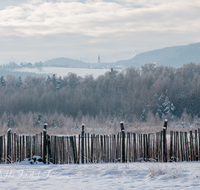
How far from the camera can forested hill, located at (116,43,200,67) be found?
3916 inches

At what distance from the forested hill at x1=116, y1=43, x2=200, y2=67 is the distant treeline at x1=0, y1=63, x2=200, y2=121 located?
52566 millimetres

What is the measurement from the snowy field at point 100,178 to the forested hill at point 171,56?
312ft

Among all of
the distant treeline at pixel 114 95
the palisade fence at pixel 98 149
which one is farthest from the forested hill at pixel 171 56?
the palisade fence at pixel 98 149

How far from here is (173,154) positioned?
7.46 m

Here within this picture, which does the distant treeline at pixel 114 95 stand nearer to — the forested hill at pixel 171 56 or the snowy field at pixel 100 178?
the snowy field at pixel 100 178

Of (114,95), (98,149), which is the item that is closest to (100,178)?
(98,149)

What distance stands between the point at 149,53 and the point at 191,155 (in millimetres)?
107961

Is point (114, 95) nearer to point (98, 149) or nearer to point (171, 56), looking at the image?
point (98, 149)

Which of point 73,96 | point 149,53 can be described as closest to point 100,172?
point 73,96

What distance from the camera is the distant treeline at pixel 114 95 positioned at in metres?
38.0

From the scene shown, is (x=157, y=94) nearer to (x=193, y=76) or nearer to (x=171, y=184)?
(x=193, y=76)

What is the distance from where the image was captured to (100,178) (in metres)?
5.04

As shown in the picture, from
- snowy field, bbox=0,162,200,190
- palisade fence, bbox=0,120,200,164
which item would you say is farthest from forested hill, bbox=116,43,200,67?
snowy field, bbox=0,162,200,190

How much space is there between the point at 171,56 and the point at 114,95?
6926 centimetres
